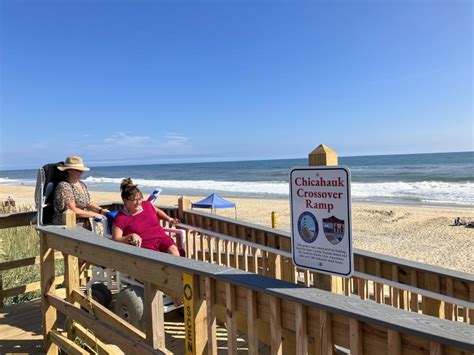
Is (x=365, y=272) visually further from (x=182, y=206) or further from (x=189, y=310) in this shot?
(x=182, y=206)

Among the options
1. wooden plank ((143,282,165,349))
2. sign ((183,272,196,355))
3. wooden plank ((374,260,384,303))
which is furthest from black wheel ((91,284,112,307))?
wooden plank ((374,260,384,303))

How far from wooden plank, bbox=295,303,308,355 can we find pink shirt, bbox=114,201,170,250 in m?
2.47

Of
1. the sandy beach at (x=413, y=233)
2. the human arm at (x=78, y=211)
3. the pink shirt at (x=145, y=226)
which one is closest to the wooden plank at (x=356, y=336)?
the pink shirt at (x=145, y=226)

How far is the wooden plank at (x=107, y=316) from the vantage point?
2.75 meters

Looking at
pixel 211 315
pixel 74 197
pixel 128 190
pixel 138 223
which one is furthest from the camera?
pixel 74 197

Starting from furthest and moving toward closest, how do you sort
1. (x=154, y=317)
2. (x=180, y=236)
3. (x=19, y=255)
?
(x=19, y=255) → (x=180, y=236) → (x=154, y=317)

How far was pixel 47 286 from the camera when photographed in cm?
346

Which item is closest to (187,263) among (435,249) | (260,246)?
(260,246)

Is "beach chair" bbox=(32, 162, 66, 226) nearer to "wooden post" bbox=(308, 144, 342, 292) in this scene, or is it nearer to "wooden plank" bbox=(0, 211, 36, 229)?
"wooden plank" bbox=(0, 211, 36, 229)

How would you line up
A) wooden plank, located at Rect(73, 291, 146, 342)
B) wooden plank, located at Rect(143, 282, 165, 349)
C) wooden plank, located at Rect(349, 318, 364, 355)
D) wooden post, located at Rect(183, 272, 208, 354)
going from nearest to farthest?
wooden plank, located at Rect(349, 318, 364, 355) < wooden post, located at Rect(183, 272, 208, 354) < wooden plank, located at Rect(143, 282, 165, 349) < wooden plank, located at Rect(73, 291, 146, 342)

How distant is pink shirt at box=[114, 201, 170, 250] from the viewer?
153 inches

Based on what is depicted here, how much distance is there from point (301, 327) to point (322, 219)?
0.45 m

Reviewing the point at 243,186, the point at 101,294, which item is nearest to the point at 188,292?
the point at 101,294

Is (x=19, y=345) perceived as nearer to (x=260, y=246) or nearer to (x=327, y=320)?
(x=260, y=246)
